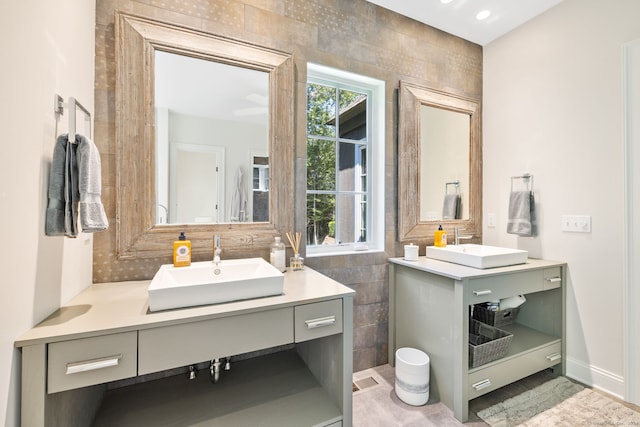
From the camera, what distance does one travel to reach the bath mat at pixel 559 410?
1611mm

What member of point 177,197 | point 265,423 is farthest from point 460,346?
point 177,197

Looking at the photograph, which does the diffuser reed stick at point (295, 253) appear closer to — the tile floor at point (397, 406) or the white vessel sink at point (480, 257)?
the tile floor at point (397, 406)

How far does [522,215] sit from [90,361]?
2.70 metres

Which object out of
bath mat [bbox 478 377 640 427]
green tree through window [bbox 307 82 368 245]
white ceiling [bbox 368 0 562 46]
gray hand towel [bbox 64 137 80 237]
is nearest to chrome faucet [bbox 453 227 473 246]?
green tree through window [bbox 307 82 368 245]

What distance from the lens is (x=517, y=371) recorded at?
6.09 ft

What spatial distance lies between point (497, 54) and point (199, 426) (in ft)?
11.1

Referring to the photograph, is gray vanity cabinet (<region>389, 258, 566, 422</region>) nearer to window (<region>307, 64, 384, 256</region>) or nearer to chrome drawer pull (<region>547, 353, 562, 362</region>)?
chrome drawer pull (<region>547, 353, 562, 362</region>)

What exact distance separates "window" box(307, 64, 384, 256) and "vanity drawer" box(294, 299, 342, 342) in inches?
28.4

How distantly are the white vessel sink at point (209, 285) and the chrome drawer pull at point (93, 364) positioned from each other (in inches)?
7.2

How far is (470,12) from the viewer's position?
7.25ft

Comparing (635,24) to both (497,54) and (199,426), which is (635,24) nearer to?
(497,54)

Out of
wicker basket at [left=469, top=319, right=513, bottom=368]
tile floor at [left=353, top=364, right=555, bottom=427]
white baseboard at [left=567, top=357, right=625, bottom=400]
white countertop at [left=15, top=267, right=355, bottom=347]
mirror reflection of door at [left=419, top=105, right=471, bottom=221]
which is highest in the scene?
mirror reflection of door at [left=419, top=105, right=471, bottom=221]

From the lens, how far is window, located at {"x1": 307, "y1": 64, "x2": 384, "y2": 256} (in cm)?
206

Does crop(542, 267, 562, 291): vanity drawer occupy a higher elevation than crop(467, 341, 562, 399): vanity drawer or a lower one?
higher
